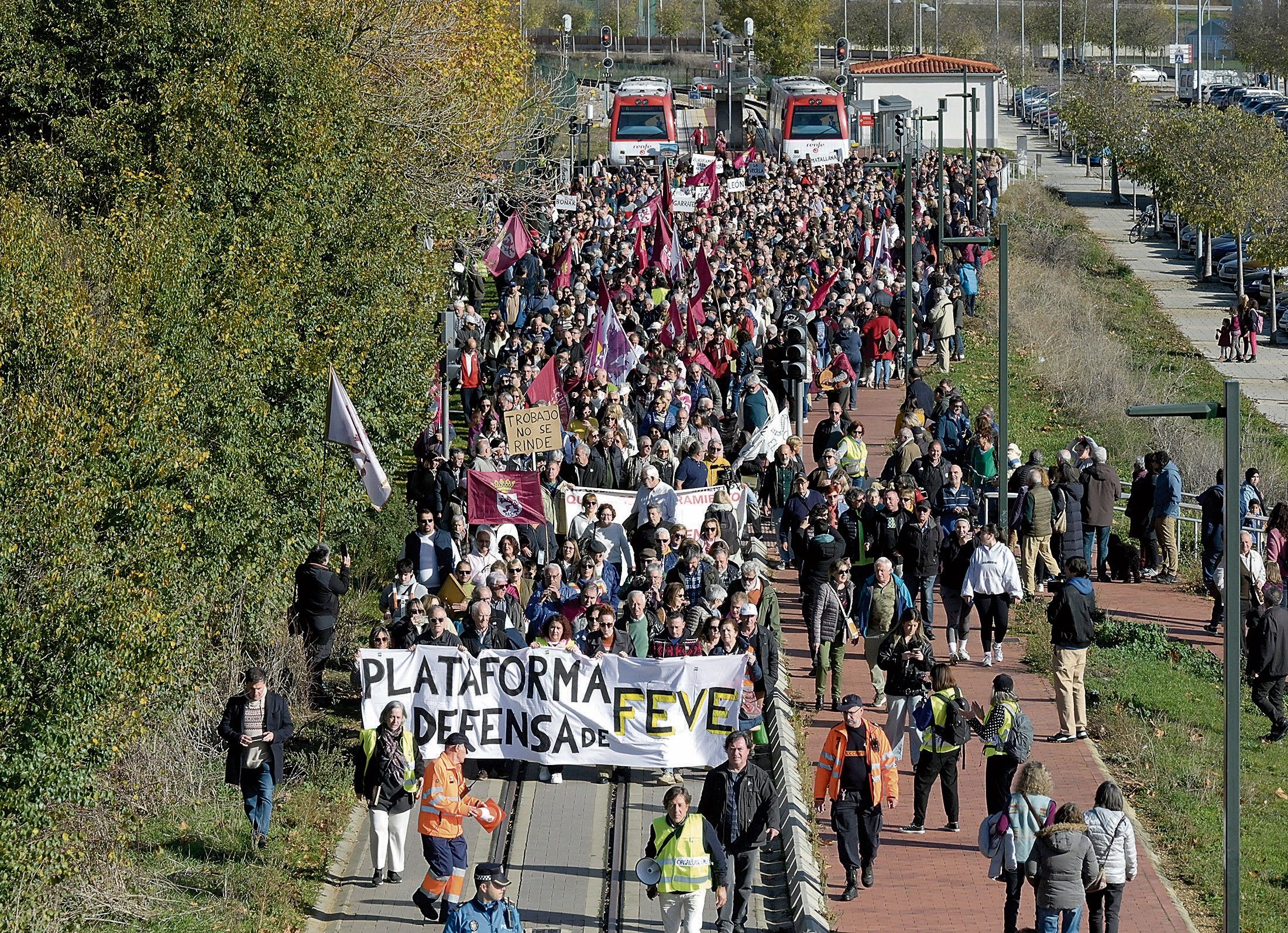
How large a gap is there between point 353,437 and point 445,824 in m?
5.21

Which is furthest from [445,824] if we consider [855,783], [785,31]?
[785,31]

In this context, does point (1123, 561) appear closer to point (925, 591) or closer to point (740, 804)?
point (925, 591)

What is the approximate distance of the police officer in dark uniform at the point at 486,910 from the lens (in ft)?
36.8

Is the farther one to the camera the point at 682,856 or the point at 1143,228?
the point at 1143,228

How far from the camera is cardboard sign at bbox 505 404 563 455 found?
21312 millimetres

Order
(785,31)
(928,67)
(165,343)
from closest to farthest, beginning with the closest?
(165,343) < (928,67) < (785,31)

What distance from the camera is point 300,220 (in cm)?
2209

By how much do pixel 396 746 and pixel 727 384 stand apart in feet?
48.8

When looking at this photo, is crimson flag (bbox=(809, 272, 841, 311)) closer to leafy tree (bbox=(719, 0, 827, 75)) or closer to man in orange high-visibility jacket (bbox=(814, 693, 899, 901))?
man in orange high-visibility jacket (bbox=(814, 693, 899, 901))

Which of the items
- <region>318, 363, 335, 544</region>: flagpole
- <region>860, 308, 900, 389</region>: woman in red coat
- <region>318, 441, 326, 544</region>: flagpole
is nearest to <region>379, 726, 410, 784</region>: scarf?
<region>318, 363, 335, 544</region>: flagpole

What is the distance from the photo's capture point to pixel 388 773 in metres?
14.0

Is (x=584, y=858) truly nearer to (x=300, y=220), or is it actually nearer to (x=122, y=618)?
(x=122, y=618)

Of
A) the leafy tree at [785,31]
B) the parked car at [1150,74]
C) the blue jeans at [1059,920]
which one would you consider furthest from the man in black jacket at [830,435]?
the parked car at [1150,74]

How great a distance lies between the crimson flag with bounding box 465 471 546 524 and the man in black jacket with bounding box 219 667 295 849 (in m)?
5.54
